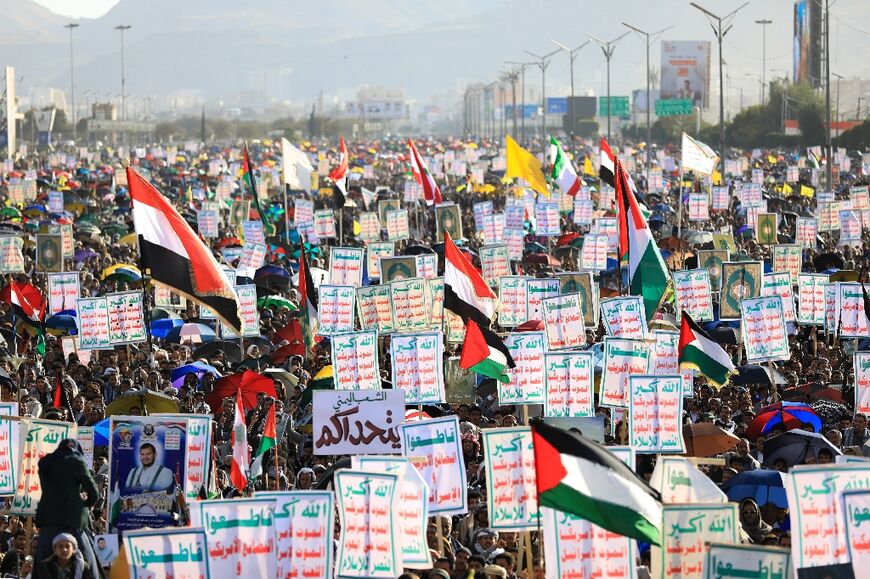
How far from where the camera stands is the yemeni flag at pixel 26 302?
22.9 meters

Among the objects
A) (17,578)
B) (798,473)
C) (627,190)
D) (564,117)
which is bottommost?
(17,578)

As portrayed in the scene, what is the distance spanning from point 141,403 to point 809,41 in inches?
3667

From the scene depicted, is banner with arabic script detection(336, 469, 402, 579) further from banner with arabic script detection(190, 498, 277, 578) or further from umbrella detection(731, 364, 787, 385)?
umbrella detection(731, 364, 787, 385)

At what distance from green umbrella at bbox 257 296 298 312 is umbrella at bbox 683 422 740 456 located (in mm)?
10699

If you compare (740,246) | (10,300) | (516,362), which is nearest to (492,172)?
(740,246)

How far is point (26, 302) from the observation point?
2322 cm

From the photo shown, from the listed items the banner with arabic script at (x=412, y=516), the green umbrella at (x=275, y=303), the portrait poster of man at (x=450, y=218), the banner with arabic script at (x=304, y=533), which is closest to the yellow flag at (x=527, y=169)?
the portrait poster of man at (x=450, y=218)

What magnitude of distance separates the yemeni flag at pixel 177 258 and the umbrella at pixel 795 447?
13.9ft

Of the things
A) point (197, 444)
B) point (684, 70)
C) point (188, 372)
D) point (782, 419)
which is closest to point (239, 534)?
point (197, 444)

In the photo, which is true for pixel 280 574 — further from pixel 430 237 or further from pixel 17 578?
pixel 430 237

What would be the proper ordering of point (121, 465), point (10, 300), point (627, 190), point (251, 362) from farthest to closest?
point (10, 300) → point (251, 362) → point (627, 190) → point (121, 465)

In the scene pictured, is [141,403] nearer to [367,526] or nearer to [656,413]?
[656,413]

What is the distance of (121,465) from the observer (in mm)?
12312

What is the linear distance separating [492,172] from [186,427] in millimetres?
63271
